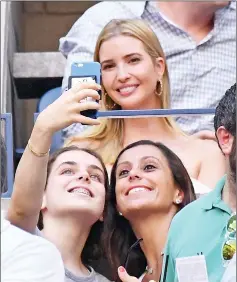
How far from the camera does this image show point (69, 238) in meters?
1.75

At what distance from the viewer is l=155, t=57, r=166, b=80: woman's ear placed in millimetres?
2068

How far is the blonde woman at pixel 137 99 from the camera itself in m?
1.93

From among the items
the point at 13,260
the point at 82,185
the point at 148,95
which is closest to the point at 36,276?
the point at 13,260

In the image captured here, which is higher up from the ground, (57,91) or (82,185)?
(57,91)

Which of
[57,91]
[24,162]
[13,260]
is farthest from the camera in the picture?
[57,91]

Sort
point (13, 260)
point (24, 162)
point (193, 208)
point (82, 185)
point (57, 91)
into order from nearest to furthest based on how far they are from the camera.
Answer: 1. point (13, 260)
2. point (24, 162)
3. point (193, 208)
4. point (82, 185)
5. point (57, 91)

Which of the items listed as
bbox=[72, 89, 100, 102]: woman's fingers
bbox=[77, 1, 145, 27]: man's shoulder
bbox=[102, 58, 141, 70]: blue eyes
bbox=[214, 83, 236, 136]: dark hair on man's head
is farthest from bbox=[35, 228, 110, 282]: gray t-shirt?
bbox=[77, 1, 145, 27]: man's shoulder

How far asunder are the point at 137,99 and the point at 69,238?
1.23 ft

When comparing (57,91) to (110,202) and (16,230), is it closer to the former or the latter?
(110,202)

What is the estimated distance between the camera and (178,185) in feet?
6.02

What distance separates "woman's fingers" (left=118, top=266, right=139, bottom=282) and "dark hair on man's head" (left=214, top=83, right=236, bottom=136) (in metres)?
0.30

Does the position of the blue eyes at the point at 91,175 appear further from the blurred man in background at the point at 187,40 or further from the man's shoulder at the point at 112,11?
the man's shoulder at the point at 112,11

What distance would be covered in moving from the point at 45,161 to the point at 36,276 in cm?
20

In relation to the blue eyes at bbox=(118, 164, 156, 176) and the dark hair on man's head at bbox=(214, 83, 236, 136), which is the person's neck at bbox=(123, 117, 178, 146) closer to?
the blue eyes at bbox=(118, 164, 156, 176)
